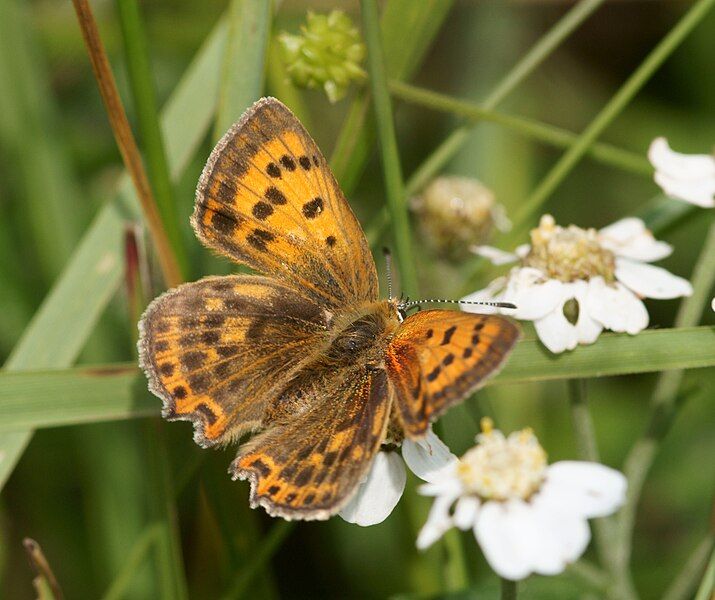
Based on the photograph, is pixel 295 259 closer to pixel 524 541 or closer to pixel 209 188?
pixel 209 188

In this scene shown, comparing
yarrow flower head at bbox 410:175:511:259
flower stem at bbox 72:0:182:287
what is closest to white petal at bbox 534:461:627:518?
flower stem at bbox 72:0:182:287

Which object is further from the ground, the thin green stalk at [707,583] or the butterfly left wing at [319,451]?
the butterfly left wing at [319,451]

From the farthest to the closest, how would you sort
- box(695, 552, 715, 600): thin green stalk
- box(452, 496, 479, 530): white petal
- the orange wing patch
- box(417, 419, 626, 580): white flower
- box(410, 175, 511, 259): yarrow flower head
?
1. box(410, 175, 511, 259): yarrow flower head
2. the orange wing patch
3. box(695, 552, 715, 600): thin green stalk
4. box(452, 496, 479, 530): white petal
5. box(417, 419, 626, 580): white flower

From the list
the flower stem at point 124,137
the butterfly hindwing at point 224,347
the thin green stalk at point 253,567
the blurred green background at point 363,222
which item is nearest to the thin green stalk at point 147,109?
the flower stem at point 124,137

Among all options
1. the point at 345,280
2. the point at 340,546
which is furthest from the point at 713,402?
the point at 345,280

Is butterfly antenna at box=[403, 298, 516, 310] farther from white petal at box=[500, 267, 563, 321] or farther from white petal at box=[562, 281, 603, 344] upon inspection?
white petal at box=[562, 281, 603, 344]

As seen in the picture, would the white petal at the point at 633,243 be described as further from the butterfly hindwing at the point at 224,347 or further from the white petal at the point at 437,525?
the white petal at the point at 437,525
